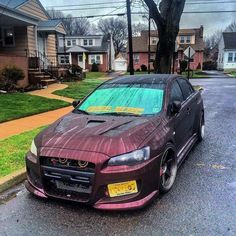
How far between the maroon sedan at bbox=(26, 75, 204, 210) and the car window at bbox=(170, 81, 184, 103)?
180 mm

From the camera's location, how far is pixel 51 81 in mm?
20172

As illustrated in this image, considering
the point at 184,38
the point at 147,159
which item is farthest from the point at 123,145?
the point at 184,38

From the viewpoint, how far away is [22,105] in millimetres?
11898

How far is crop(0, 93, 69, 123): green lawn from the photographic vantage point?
10.3 m

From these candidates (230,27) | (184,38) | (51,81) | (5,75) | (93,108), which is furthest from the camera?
(230,27)

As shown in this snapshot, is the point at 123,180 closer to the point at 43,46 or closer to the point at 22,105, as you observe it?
the point at 22,105

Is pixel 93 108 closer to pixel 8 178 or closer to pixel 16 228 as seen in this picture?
pixel 8 178

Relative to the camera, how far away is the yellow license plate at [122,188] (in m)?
3.72

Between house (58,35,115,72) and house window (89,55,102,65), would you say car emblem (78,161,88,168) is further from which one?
house window (89,55,102,65)

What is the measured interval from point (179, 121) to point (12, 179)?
8.88ft

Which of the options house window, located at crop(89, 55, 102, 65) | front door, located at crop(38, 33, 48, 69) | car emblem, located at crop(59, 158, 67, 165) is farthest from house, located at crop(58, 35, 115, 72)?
car emblem, located at crop(59, 158, 67, 165)

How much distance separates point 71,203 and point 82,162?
73 centimetres

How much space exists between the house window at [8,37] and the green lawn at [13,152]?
15.4 m

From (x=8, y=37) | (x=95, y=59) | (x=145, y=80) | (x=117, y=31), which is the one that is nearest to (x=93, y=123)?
(x=145, y=80)
